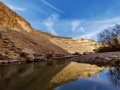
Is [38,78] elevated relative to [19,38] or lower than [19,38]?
lower

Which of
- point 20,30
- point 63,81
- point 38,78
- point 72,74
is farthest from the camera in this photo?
point 20,30

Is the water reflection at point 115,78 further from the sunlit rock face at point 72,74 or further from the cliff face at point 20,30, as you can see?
the cliff face at point 20,30

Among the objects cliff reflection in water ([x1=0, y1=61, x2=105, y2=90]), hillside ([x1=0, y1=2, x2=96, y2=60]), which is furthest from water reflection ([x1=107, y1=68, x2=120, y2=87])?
hillside ([x1=0, y1=2, x2=96, y2=60])

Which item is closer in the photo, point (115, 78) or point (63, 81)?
point (63, 81)

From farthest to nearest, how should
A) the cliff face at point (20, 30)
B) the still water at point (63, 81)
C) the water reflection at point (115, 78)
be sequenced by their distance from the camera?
the cliff face at point (20, 30)
the water reflection at point (115, 78)
the still water at point (63, 81)

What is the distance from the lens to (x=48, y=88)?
13.4 metres

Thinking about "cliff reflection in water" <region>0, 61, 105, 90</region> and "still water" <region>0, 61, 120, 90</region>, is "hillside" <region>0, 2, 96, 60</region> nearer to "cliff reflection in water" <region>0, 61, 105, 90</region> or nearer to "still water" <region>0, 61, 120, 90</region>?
"cliff reflection in water" <region>0, 61, 105, 90</region>

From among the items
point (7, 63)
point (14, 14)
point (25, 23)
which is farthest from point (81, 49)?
point (7, 63)

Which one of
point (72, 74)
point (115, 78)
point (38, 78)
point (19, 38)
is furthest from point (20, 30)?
point (115, 78)

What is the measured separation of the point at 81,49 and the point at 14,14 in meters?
36.6

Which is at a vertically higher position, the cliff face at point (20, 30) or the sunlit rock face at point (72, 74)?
the cliff face at point (20, 30)

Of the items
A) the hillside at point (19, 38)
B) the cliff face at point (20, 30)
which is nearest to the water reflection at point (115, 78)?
the hillside at point (19, 38)

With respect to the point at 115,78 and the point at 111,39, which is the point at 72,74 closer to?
the point at 115,78

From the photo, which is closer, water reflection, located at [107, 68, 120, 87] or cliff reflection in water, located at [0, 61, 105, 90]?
cliff reflection in water, located at [0, 61, 105, 90]
